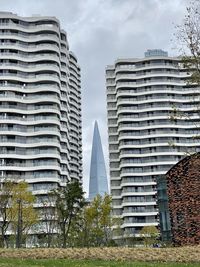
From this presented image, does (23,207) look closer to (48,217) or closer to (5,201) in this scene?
(5,201)

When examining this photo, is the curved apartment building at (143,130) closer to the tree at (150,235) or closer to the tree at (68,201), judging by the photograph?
the tree at (150,235)

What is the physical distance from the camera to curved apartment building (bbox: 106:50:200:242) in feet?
355

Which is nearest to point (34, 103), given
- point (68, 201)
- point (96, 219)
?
point (96, 219)

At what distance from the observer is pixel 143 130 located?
115875mm

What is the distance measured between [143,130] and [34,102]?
29324 mm

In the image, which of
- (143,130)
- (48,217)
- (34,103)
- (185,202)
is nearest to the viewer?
(185,202)

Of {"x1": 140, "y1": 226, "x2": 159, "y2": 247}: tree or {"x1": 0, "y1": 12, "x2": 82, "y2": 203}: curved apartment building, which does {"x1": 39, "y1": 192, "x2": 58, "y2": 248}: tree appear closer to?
{"x1": 140, "y1": 226, "x2": 159, "y2": 247}: tree

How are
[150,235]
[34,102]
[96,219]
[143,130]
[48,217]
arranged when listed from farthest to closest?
[143,130] → [34,102] → [150,235] → [48,217] → [96,219]

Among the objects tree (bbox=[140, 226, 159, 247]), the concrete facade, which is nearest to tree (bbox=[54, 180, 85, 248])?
tree (bbox=[140, 226, 159, 247])

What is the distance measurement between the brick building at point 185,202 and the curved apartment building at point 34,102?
5287cm

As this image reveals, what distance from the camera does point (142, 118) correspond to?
116750 mm

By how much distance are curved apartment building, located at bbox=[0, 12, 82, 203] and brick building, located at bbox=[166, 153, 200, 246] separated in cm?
5287

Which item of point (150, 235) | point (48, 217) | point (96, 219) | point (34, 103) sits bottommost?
point (150, 235)

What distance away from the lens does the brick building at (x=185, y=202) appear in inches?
1425
